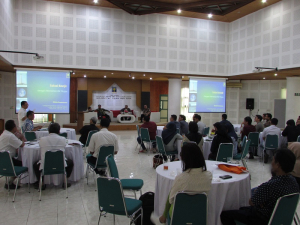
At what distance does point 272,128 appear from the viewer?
6.94 meters

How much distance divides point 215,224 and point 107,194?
130 cm

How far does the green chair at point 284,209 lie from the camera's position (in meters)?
2.26

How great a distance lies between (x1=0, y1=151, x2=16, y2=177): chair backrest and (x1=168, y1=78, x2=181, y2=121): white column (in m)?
9.60

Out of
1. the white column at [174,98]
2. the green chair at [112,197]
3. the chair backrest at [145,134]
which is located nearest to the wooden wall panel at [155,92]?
the white column at [174,98]

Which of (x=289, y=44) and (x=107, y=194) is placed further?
(x=289, y=44)

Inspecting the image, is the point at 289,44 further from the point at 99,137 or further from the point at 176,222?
the point at 176,222

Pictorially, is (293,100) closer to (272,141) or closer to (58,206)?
(272,141)

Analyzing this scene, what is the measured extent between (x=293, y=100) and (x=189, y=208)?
11986 millimetres

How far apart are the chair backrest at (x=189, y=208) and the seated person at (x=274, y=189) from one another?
52 cm

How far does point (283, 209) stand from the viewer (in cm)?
232

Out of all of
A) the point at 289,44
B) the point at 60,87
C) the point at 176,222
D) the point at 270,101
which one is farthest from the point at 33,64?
the point at 270,101

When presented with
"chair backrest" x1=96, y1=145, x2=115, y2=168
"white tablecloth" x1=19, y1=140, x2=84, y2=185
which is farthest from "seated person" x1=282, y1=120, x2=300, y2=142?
"white tablecloth" x1=19, y1=140, x2=84, y2=185

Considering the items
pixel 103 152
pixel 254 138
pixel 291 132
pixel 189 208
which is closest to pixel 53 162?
pixel 103 152

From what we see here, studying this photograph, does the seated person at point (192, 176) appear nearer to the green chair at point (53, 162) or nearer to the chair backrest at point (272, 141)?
the green chair at point (53, 162)
